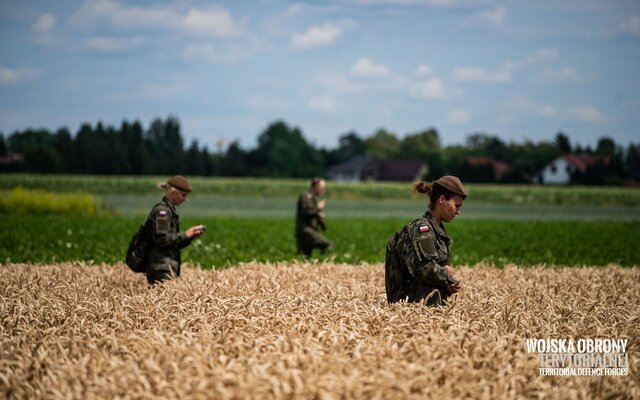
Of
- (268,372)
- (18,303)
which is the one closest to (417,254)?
(268,372)

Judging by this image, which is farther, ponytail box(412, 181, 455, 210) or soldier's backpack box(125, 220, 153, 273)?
soldier's backpack box(125, 220, 153, 273)

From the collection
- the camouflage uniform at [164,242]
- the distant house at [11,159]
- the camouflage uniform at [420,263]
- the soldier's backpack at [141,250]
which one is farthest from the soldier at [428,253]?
the distant house at [11,159]

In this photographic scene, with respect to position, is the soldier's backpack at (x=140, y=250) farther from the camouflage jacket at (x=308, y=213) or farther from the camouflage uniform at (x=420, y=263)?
the camouflage jacket at (x=308, y=213)

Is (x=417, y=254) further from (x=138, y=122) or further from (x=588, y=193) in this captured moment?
(x=138, y=122)

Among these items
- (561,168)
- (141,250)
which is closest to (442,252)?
(141,250)

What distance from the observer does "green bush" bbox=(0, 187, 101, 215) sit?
42969 millimetres

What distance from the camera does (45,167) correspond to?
96.8m

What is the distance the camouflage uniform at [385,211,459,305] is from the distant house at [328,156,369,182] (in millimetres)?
135767

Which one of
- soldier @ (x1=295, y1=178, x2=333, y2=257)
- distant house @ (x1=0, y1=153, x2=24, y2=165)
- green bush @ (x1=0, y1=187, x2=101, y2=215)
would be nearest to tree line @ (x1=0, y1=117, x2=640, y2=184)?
distant house @ (x1=0, y1=153, x2=24, y2=165)

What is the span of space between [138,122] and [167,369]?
120632 millimetres

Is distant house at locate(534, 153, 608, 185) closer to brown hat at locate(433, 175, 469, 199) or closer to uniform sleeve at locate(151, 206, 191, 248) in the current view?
uniform sleeve at locate(151, 206, 191, 248)

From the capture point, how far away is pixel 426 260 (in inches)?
282

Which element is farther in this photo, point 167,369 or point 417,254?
point 417,254

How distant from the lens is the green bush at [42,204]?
4297 cm
